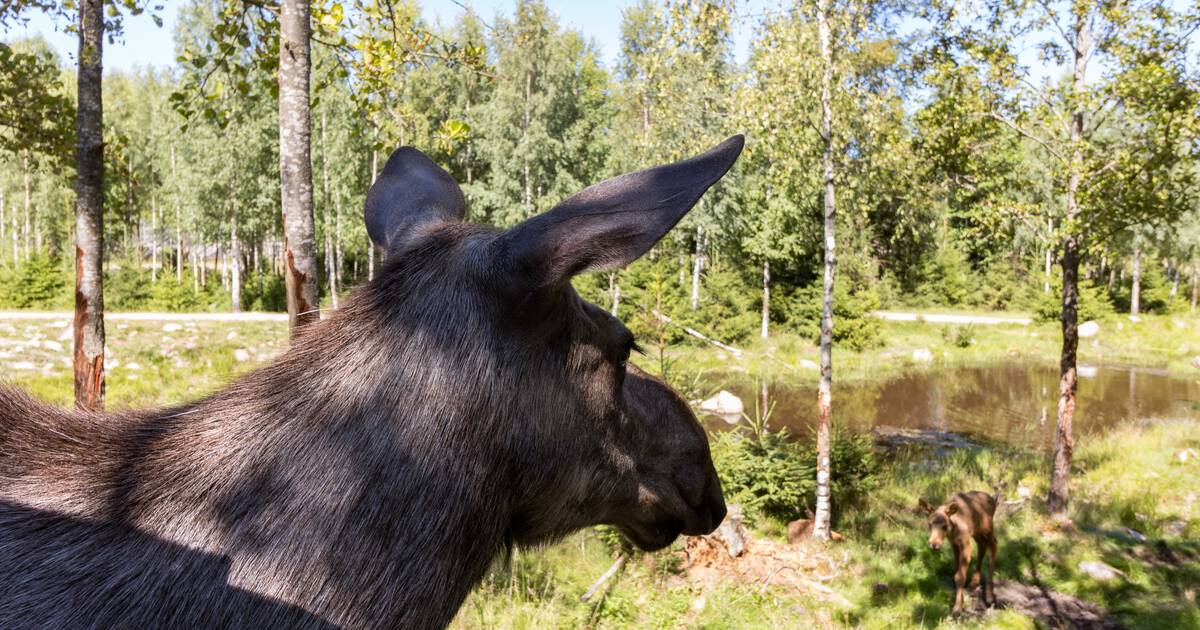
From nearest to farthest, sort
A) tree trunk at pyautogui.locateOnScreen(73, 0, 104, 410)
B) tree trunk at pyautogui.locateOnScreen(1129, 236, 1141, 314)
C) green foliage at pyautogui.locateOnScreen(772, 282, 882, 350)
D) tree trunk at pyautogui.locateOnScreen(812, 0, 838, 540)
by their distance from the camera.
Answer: tree trunk at pyautogui.locateOnScreen(73, 0, 104, 410) → tree trunk at pyautogui.locateOnScreen(812, 0, 838, 540) → green foliage at pyautogui.locateOnScreen(772, 282, 882, 350) → tree trunk at pyautogui.locateOnScreen(1129, 236, 1141, 314)

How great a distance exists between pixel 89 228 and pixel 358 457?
16.9ft

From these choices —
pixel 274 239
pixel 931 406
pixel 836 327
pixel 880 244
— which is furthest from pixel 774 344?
pixel 274 239

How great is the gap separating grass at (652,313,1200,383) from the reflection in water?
1.23m

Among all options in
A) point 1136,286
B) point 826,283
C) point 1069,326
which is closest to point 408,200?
point 826,283

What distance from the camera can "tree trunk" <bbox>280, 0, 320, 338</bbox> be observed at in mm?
3717

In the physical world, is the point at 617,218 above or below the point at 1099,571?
above

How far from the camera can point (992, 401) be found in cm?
2355

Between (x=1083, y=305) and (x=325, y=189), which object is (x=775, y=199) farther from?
(x=1083, y=305)

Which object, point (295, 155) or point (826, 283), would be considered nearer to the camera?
point (295, 155)

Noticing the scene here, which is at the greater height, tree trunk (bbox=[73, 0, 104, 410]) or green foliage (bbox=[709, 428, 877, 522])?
tree trunk (bbox=[73, 0, 104, 410])

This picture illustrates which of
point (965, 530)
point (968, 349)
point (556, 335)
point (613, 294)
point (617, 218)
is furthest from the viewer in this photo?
point (968, 349)

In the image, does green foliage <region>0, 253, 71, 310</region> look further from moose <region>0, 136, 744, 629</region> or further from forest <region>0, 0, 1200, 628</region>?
moose <region>0, 136, 744, 629</region>

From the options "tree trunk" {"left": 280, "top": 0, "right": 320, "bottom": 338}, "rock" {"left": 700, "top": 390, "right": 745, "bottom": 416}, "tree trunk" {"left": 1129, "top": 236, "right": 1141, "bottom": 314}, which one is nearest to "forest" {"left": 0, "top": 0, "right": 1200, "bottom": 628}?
"tree trunk" {"left": 280, "top": 0, "right": 320, "bottom": 338}

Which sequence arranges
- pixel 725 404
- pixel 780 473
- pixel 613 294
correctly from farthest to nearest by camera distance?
pixel 725 404, pixel 613 294, pixel 780 473
